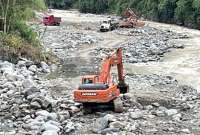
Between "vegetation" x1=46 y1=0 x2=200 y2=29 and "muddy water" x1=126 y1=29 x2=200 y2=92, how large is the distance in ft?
77.0

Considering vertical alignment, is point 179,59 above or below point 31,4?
below

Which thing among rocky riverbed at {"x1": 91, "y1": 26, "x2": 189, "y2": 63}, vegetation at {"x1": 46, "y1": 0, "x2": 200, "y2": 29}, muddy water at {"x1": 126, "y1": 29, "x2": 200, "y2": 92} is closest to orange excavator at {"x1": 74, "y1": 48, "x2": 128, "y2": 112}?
muddy water at {"x1": 126, "y1": 29, "x2": 200, "y2": 92}

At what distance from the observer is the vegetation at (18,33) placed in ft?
94.0

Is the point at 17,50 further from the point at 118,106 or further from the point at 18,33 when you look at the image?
the point at 118,106

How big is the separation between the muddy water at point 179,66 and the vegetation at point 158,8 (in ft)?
77.0

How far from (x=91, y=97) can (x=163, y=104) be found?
3.75 metres

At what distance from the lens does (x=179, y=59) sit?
110ft

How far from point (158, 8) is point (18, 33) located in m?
40.6

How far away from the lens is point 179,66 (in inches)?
1209

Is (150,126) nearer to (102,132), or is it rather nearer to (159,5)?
(102,132)

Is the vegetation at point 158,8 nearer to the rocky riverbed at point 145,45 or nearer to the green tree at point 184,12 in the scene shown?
the green tree at point 184,12

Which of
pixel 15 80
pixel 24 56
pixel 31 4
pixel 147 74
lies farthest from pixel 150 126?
pixel 31 4

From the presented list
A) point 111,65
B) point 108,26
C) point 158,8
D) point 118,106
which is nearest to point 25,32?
point 111,65

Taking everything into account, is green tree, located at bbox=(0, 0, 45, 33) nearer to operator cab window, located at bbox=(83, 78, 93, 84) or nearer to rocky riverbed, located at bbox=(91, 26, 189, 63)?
rocky riverbed, located at bbox=(91, 26, 189, 63)
